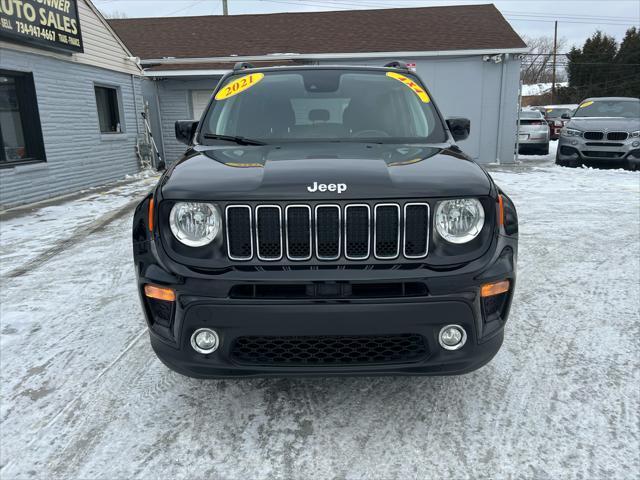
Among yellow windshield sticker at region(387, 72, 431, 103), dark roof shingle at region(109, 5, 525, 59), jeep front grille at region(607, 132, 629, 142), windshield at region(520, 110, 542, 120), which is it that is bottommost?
jeep front grille at region(607, 132, 629, 142)

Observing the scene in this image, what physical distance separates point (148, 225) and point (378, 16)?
58.5 ft

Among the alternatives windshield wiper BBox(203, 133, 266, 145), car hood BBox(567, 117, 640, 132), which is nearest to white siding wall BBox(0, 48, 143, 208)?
windshield wiper BBox(203, 133, 266, 145)

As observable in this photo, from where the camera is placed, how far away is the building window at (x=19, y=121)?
28.8ft

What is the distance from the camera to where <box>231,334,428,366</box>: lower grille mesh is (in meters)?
2.17

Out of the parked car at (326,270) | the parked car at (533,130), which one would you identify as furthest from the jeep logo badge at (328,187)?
the parked car at (533,130)

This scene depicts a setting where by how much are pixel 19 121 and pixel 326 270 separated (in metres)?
9.47

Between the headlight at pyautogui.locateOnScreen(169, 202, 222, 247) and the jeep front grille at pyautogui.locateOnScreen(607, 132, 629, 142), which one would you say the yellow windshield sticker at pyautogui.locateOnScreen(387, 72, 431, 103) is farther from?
the jeep front grille at pyautogui.locateOnScreen(607, 132, 629, 142)

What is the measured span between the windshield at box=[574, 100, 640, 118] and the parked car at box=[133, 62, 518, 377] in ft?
42.4

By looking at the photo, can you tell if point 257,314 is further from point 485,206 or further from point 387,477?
point 485,206

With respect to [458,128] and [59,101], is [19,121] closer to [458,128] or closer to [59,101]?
[59,101]

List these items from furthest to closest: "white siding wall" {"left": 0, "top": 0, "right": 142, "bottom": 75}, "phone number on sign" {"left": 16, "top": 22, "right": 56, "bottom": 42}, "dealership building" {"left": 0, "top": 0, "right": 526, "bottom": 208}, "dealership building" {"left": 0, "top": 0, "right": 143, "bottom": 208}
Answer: "white siding wall" {"left": 0, "top": 0, "right": 142, "bottom": 75} < "dealership building" {"left": 0, "top": 0, "right": 526, "bottom": 208} < "dealership building" {"left": 0, "top": 0, "right": 143, "bottom": 208} < "phone number on sign" {"left": 16, "top": 22, "right": 56, "bottom": 42}

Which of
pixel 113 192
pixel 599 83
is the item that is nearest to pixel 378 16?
pixel 113 192

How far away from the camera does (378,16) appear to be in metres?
17.9

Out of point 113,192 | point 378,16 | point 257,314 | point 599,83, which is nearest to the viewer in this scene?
point 257,314
